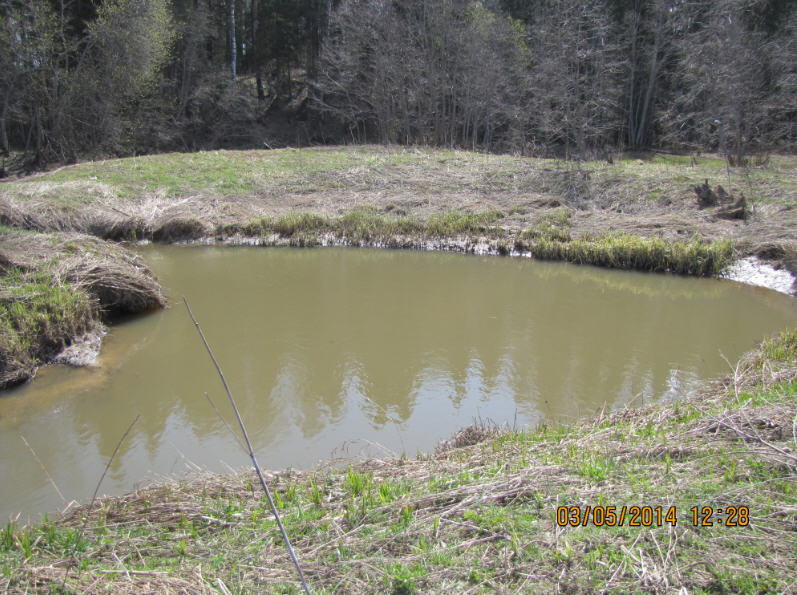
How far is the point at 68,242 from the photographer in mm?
8734

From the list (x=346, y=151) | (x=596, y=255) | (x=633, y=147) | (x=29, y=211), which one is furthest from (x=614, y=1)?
(x=29, y=211)

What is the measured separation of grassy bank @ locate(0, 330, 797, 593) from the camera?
8.39 feet

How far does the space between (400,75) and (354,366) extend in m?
21.8

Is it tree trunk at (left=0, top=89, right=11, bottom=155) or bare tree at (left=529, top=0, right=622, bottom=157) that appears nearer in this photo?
bare tree at (left=529, top=0, right=622, bottom=157)

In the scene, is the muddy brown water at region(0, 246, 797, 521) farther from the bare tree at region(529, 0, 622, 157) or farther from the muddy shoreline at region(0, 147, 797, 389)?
the bare tree at region(529, 0, 622, 157)

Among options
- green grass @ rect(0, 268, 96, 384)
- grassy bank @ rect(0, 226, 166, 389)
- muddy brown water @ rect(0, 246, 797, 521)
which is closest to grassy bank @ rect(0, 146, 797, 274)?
muddy brown water @ rect(0, 246, 797, 521)

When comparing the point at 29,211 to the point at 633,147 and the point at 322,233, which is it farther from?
the point at 633,147

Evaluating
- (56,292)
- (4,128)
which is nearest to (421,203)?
(56,292)

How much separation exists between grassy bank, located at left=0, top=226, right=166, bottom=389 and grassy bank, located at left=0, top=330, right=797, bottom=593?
3.62 meters

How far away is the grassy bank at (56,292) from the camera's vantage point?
6.53 m

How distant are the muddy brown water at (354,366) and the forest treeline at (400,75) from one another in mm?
10848
